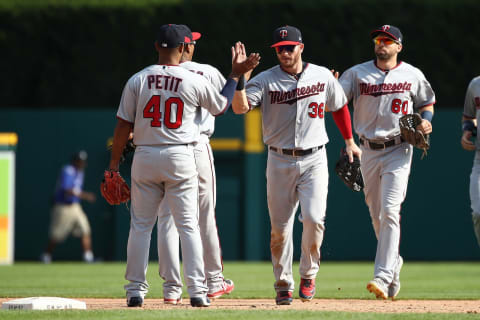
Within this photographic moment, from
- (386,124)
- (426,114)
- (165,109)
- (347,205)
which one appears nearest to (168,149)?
(165,109)

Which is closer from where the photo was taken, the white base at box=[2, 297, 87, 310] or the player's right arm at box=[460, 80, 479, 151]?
the white base at box=[2, 297, 87, 310]

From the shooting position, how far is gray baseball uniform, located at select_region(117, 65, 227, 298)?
6617 millimetres

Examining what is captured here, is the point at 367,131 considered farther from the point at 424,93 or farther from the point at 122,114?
the point at 122,114

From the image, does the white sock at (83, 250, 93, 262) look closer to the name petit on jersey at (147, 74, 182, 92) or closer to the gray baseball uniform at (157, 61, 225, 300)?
the gray baseball uniform at (157, 61, 225, 300)

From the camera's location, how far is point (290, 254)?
7512mm

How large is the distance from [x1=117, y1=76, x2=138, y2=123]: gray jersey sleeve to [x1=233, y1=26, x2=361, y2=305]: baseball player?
41.9 inches

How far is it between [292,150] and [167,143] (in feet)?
4.00

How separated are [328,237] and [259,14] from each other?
14.9ft

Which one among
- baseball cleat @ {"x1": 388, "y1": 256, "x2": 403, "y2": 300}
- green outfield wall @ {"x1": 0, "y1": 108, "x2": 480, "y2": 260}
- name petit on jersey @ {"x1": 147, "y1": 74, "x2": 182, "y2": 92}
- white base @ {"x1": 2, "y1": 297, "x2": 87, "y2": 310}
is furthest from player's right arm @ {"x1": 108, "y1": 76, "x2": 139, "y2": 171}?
green outfield wall @ {"x1": 0, "y1": 108, "x2": 480, "y2": 260}

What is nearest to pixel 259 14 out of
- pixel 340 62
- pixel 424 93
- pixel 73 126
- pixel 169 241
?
pixel 340 62

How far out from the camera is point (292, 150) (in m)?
7.39

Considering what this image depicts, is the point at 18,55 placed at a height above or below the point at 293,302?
above

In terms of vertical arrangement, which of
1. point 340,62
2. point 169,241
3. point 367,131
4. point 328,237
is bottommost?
point 328,237

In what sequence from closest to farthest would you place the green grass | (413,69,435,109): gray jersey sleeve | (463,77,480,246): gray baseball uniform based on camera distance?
the green grass
(413,69,435,109): gray jersey sleeve
(463,77,480,246): gray baseball uniform
